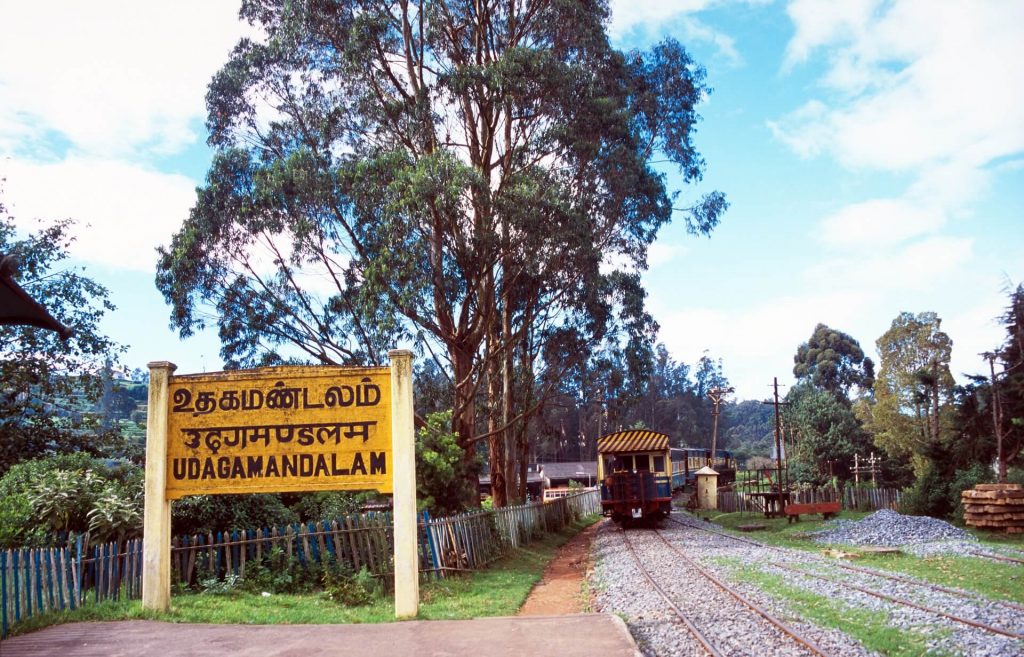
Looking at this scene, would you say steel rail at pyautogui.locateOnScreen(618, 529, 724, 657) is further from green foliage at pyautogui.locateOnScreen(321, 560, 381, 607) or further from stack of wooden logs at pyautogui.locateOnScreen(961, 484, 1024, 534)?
stack of wooden logs at pyautogui.locateOnScreen(961, 484, 1024, 534)

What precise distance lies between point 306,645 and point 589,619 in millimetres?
3255

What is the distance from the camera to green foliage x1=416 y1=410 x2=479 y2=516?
1623cm

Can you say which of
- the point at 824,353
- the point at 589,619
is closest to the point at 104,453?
the point at 589,619

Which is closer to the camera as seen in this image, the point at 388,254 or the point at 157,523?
the point at 157,523

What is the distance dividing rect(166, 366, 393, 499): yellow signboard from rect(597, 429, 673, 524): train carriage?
17.7m

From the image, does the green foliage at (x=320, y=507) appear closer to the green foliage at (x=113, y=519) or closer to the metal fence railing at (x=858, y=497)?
the green foliage at (x=113, y=519)

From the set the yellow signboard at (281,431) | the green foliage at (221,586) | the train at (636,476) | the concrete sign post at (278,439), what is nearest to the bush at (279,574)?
the green foliage at (221,586)

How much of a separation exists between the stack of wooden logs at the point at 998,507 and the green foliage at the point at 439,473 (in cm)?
1415

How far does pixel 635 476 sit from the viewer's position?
2662 cm

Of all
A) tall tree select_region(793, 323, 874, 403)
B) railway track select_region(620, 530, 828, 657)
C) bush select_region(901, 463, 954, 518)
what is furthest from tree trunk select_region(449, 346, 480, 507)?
tall tree select_region(793, 323, 874, 403)

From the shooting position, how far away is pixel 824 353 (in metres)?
71.2

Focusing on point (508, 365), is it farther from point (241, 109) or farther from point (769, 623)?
point (769, 623)

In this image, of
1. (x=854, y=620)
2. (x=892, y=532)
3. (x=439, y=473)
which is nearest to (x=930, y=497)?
(x=892, y=532)

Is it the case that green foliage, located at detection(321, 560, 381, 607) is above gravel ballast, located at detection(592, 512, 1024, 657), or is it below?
above
